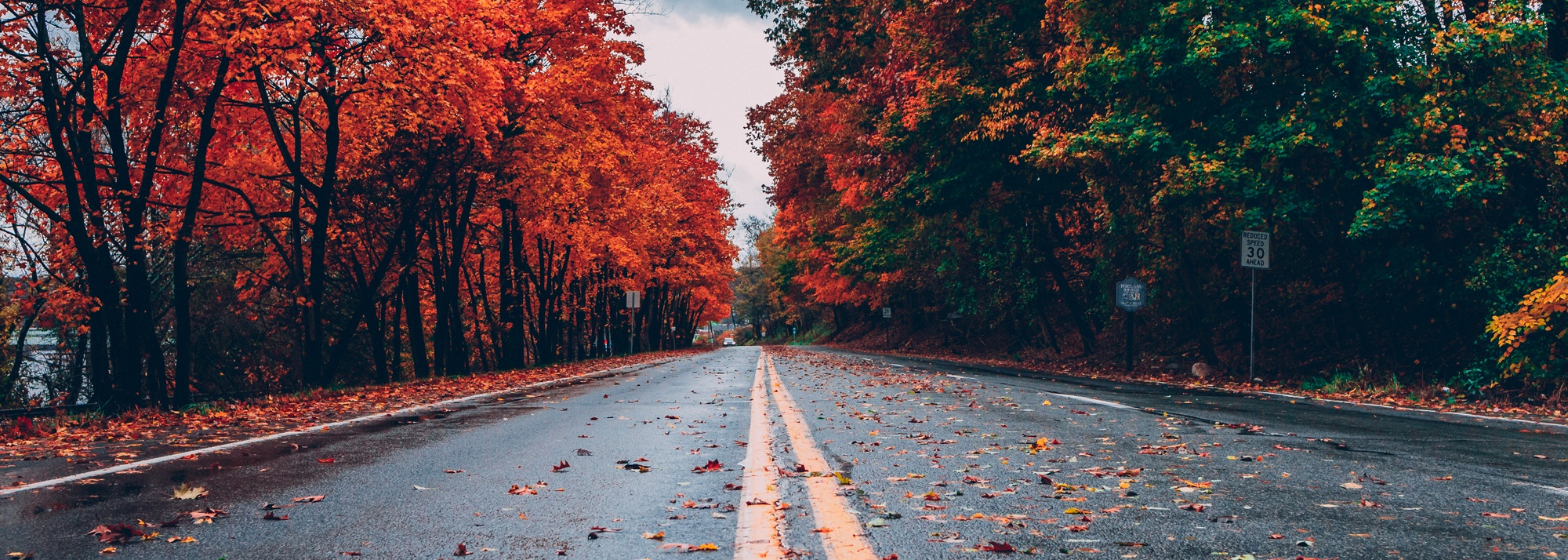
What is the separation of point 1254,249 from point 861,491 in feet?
42.4

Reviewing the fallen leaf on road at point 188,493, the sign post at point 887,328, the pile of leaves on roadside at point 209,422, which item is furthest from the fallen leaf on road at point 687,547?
the sign post at point 887,328

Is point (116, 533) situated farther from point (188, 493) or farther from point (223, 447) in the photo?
point (223, 447)

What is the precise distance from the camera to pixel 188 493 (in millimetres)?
5047

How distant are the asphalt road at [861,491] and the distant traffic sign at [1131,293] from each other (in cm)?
1110

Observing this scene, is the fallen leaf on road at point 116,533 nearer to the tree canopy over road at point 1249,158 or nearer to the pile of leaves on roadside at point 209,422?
the pile of leaves on roadside at point 209,422

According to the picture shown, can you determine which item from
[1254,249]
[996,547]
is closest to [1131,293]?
[1254,249]

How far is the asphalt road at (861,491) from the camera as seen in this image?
3889 millimetres

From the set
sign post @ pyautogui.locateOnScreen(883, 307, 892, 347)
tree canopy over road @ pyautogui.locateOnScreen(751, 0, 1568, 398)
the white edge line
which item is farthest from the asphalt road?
sign post @ pyautogui.locateOnScreen(883, 307, 892, 347)

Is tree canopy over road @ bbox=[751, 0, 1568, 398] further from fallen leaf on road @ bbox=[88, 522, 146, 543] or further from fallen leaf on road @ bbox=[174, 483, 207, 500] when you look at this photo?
fallen leaf on road @ bbox=[88, 522, 146, 543]

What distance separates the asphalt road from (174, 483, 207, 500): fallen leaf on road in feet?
0.26

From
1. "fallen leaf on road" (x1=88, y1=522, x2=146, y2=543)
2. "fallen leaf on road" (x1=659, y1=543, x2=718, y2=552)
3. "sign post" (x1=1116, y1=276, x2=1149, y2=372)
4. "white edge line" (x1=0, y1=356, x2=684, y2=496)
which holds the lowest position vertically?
"white edge line" (x1=0, y1=356, x2=684, y2=496)

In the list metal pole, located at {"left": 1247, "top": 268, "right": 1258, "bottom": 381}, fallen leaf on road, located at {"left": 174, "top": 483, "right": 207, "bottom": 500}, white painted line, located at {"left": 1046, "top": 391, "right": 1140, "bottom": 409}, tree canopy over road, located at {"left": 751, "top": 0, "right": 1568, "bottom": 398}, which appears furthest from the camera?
metal pole, located at {"left": 1247, "top": 268, "right": 1258, "bottom": 381}

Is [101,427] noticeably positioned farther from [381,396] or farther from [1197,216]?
[1197,216]

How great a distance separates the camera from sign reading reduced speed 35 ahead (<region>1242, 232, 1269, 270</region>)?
51.1ft
